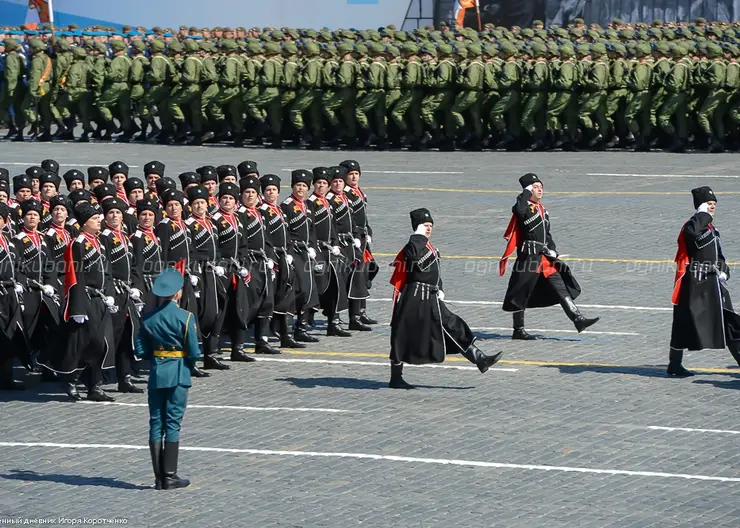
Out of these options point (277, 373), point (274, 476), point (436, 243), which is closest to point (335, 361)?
point (277, 373)

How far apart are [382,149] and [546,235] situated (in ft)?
47.8

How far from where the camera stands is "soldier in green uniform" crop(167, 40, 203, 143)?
29297 millimetres

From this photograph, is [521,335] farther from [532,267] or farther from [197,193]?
[197,193]

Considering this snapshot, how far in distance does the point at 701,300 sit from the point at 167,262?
14.9 feet

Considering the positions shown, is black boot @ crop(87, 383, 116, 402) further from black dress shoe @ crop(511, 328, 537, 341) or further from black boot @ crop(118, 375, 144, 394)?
black dress shoe @ crop(511, 328, 537, 341)

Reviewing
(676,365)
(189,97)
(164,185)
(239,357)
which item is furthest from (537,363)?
(189,97)

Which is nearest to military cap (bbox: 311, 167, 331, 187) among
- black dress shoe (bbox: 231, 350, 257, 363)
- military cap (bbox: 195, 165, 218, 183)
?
military cap (bbox: 195, 165, 218, 183)

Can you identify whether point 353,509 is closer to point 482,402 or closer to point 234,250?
point 482,402

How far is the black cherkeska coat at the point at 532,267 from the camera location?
1509 centimetres

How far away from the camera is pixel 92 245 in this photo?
1278cm

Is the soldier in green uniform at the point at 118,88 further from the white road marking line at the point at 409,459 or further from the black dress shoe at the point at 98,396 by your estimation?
the white road marking line at the point at 409,459

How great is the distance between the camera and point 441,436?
452 inches

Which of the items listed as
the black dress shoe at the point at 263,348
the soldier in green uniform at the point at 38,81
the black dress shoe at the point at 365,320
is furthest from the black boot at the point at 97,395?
the soldier in green uniform at the point at 38,81

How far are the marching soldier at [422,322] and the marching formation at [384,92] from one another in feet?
50.0
